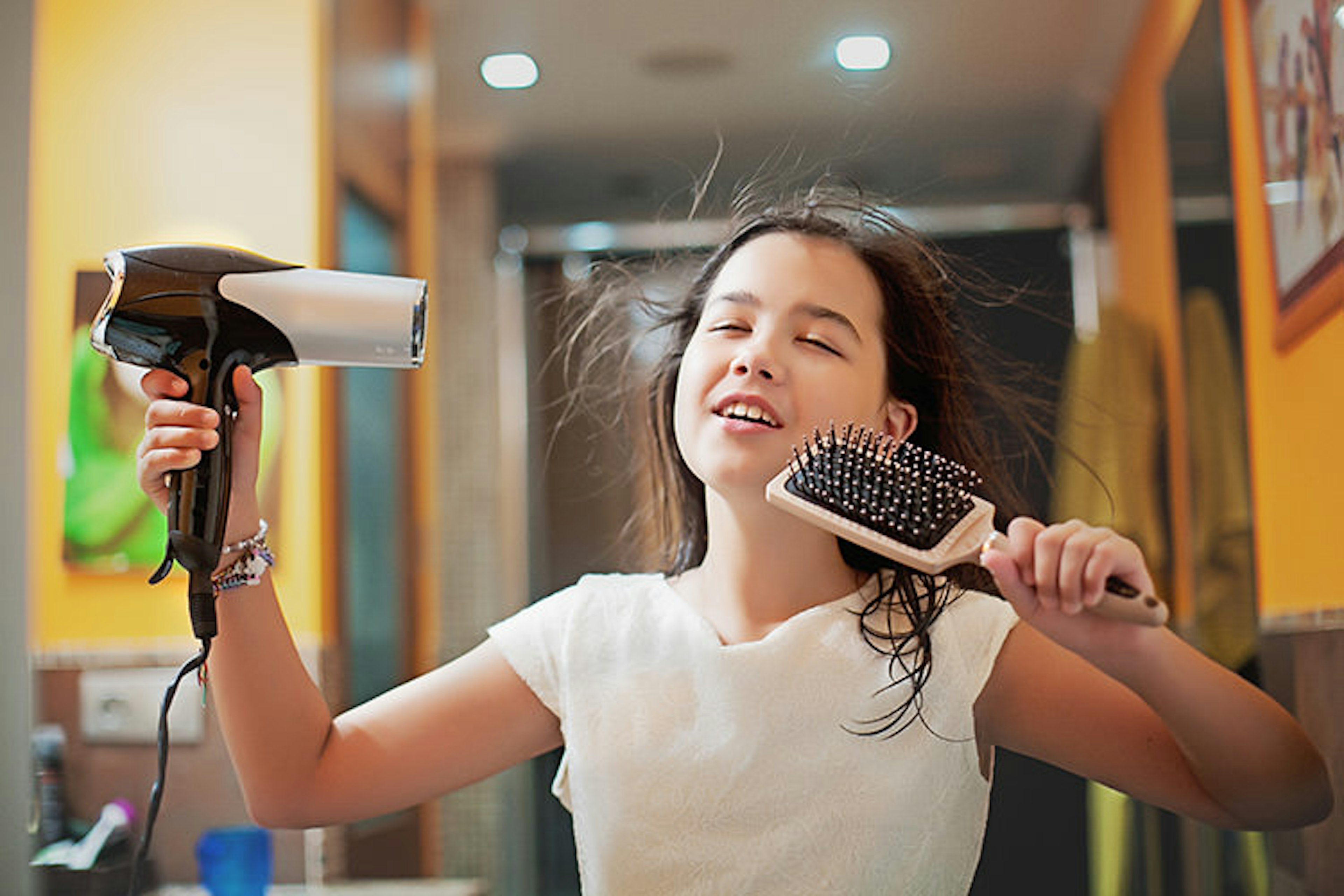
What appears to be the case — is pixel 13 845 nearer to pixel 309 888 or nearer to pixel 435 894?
pixel 309 888

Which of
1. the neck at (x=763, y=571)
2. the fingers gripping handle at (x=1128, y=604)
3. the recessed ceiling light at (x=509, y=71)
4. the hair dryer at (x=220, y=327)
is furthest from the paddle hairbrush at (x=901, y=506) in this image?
the recessed ceiling light at (x=509, y=71)

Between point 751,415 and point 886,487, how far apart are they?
12 centimetres

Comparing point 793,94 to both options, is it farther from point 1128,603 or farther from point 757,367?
point 1128,603

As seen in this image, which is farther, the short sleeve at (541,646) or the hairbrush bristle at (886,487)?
the short sleeve at (541,646)

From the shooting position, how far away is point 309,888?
117cm

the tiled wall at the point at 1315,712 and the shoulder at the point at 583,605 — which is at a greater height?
the shoulder at the point at 583,605

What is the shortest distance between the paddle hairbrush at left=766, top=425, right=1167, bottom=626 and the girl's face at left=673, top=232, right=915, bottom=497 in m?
0.05

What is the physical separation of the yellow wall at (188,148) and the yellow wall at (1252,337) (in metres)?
0.75

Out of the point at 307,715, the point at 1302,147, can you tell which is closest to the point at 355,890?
the point at 307,715

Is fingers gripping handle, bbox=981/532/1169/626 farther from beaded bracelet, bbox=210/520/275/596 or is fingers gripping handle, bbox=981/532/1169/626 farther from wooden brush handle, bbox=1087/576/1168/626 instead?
beaded bracelet, bbox=210/520/275/596

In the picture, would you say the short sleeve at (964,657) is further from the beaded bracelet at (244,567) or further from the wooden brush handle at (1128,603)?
the beaded bracelet at (244,567)

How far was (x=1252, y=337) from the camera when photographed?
0.90m

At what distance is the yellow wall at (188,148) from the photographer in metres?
1.19

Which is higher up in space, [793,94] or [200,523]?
[793,94]
